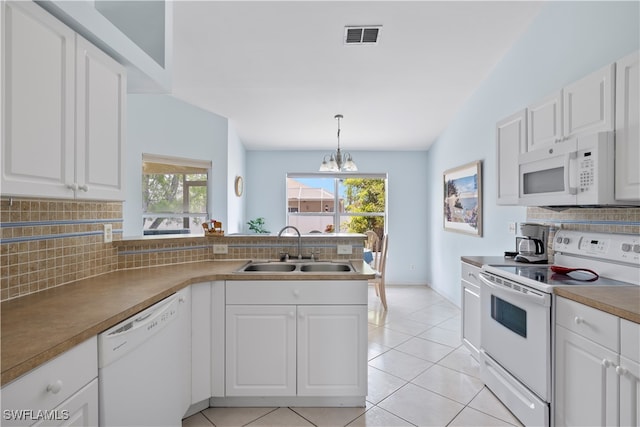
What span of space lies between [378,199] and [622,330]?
14.8 feet

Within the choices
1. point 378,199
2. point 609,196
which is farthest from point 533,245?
point 378,199

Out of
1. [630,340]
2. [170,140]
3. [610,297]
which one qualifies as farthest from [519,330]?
[170,140]

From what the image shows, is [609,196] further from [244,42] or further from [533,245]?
[244,42]

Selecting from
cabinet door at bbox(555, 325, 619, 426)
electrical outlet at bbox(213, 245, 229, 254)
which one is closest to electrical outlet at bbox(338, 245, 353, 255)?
electrical outlet at bbox(213, 245, 229, 254)

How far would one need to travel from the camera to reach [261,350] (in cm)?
192

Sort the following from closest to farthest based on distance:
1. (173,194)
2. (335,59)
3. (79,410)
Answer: (79,410) < (335,59) < (173,194)

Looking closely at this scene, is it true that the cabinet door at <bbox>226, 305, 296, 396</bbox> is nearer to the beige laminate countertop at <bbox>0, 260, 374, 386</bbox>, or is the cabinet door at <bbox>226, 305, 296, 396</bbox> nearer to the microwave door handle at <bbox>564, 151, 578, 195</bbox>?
the beige laminate countertop at <bbox>0, 260, 374, 386</bbox>

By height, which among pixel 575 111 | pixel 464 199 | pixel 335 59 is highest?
pixel 335 59

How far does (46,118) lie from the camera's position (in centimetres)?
118

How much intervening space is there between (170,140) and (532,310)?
157 inches

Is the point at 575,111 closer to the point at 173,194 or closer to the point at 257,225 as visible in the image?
the point at 173,194

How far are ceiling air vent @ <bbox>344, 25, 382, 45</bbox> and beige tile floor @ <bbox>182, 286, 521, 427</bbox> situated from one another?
9.07 ft

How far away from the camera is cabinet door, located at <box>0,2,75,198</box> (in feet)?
3.44

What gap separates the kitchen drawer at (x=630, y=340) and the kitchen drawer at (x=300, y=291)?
3.82 feet
